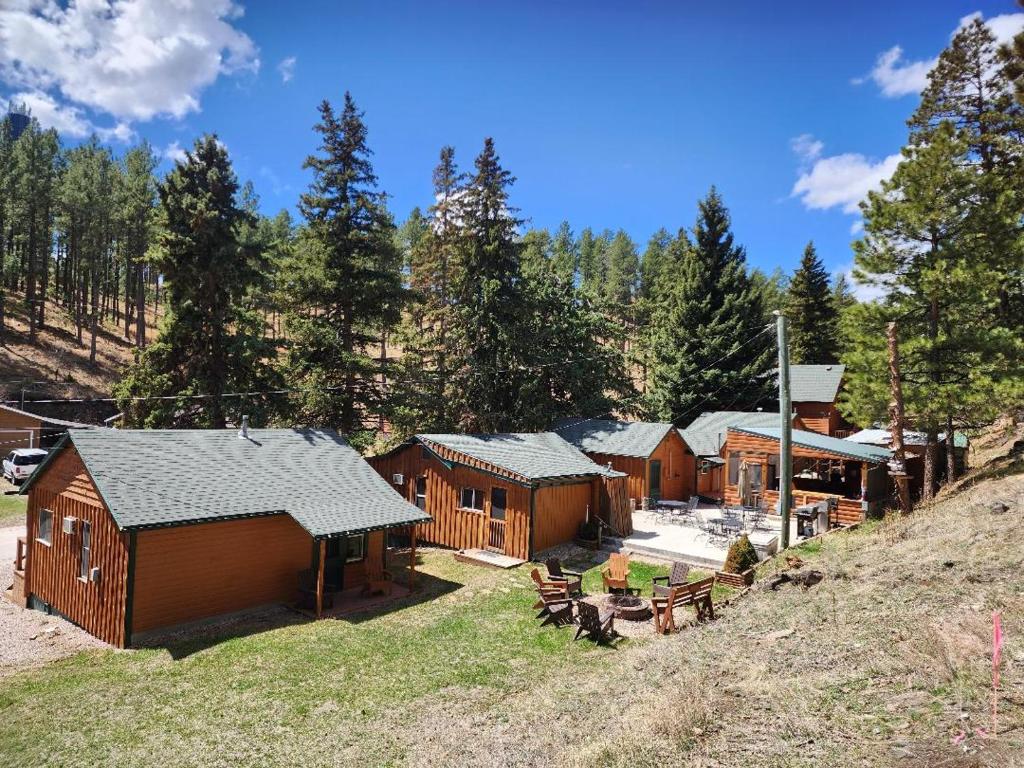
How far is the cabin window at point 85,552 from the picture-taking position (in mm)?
13242

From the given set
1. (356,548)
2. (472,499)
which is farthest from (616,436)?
(356,548)

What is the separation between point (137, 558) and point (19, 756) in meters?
4.77

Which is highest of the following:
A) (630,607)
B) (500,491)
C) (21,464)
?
(500,491)

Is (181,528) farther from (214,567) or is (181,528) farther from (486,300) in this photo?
(486,300)

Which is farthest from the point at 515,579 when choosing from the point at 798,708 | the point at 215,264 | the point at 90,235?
the point at 90,235

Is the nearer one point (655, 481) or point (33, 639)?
point (33, 639)

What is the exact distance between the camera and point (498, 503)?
A: 790 inches

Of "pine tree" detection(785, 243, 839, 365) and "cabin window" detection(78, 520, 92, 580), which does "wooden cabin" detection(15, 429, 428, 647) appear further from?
"pine tree" detection(785, 243, 839, 365)

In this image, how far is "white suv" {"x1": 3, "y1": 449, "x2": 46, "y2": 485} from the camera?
28312 millimetres

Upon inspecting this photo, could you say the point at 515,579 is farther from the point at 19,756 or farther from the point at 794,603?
the point at 19,756

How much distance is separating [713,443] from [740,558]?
15.3m

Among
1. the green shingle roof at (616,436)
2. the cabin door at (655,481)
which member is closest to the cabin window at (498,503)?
the green shingle roof at (616,436)

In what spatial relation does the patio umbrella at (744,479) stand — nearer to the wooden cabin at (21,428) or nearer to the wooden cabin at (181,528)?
the wooden cabin at (181,528)

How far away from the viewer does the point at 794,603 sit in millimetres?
10766
